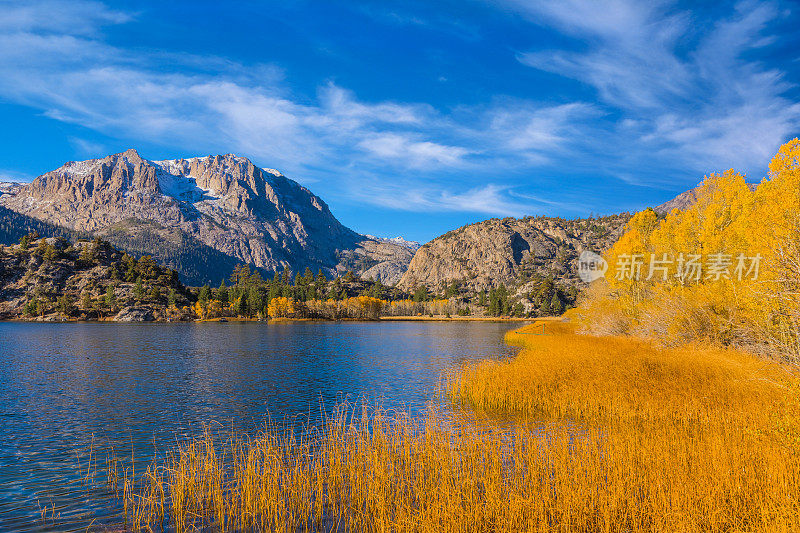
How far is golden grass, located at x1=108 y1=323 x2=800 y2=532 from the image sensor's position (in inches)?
370

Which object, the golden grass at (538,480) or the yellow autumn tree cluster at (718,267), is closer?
the golden grass at (538,480)

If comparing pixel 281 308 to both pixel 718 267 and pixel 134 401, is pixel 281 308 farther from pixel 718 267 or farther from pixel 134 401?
pixel 718 267

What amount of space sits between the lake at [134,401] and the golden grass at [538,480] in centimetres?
268

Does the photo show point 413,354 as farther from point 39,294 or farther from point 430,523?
point 39,294

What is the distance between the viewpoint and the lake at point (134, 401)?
14.2 meters

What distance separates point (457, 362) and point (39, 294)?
226226 millimetres

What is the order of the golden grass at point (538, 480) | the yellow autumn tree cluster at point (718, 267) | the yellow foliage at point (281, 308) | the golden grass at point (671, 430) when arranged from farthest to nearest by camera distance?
the yellow foliage at point (281, 308), the yellow autumn tree cluster at point (718, 267), the golden grass at point (538, 480), the golden grass at point (671, 430)

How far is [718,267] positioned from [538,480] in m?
33.8

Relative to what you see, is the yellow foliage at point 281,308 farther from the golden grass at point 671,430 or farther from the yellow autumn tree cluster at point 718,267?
the golden grass at point 671,430

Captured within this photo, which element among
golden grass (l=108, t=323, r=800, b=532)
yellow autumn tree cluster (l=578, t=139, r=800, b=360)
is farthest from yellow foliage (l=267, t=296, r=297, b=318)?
golden grass (l=108, t=323, r=800, b=532)

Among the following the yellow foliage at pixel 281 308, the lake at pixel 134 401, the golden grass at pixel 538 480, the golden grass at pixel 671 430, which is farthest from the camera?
the yellow foliage at pixel 281 308

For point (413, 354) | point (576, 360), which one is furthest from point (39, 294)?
point (576, 360)

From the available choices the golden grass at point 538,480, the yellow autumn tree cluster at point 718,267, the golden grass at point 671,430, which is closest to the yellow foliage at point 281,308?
the yellow autumn tree cluster at point 718,267

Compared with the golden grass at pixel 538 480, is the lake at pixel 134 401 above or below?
below
